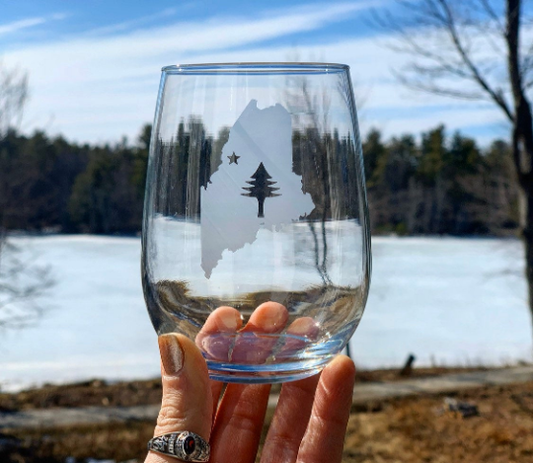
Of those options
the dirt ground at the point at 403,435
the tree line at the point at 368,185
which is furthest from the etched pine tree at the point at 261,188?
the dirt ground at the point at 403,435

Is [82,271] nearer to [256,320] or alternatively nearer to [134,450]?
[134,450]

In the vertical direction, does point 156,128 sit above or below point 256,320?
above

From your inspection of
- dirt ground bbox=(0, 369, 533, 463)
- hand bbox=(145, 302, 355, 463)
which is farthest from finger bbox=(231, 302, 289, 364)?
dirt ground bbox=(0, 369, 533, 463)

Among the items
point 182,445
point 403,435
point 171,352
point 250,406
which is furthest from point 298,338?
point 403,435

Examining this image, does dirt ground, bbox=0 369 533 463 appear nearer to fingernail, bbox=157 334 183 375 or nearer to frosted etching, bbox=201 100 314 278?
fingernail, bbox=157 334 183 375

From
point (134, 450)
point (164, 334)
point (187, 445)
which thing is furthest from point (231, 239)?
point (134, 450)
